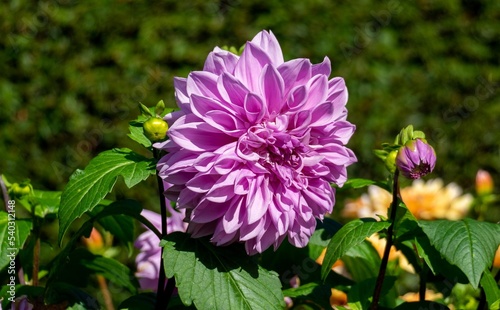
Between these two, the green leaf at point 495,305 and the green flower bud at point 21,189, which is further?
the green flower bud at point 21,189

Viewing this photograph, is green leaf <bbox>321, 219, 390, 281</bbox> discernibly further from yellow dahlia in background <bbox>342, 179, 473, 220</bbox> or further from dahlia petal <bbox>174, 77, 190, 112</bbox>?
yellow dahlia in background <bbox>342, 179, 473, 220</bbox>

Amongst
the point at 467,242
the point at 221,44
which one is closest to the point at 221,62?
the point at 467,242

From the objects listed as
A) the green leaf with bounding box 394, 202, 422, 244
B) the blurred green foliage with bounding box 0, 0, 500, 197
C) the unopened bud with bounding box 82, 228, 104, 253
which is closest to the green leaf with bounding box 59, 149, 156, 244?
the green leaf with bounding box 394, 202, 422, 244

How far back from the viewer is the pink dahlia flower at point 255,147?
3.39ft

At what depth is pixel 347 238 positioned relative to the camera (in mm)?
1090

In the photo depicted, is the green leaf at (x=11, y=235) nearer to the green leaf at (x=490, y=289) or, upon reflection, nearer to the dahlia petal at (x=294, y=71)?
the dahlia petal at (x=294, y=71)

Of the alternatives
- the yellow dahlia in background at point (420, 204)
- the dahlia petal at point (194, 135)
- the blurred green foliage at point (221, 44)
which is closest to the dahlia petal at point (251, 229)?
the dahlia petal at point (194, 135)

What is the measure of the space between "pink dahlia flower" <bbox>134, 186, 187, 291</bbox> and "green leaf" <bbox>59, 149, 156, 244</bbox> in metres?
0.34

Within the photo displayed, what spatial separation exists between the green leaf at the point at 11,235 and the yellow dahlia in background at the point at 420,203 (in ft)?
3.06

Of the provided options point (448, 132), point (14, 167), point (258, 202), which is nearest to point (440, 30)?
point (448, 132)

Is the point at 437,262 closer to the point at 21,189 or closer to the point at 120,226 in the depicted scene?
the point at 120,226

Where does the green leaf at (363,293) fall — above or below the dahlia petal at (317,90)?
below

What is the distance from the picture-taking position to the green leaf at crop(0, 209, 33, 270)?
3.93 ft

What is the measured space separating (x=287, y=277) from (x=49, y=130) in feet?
9.64
